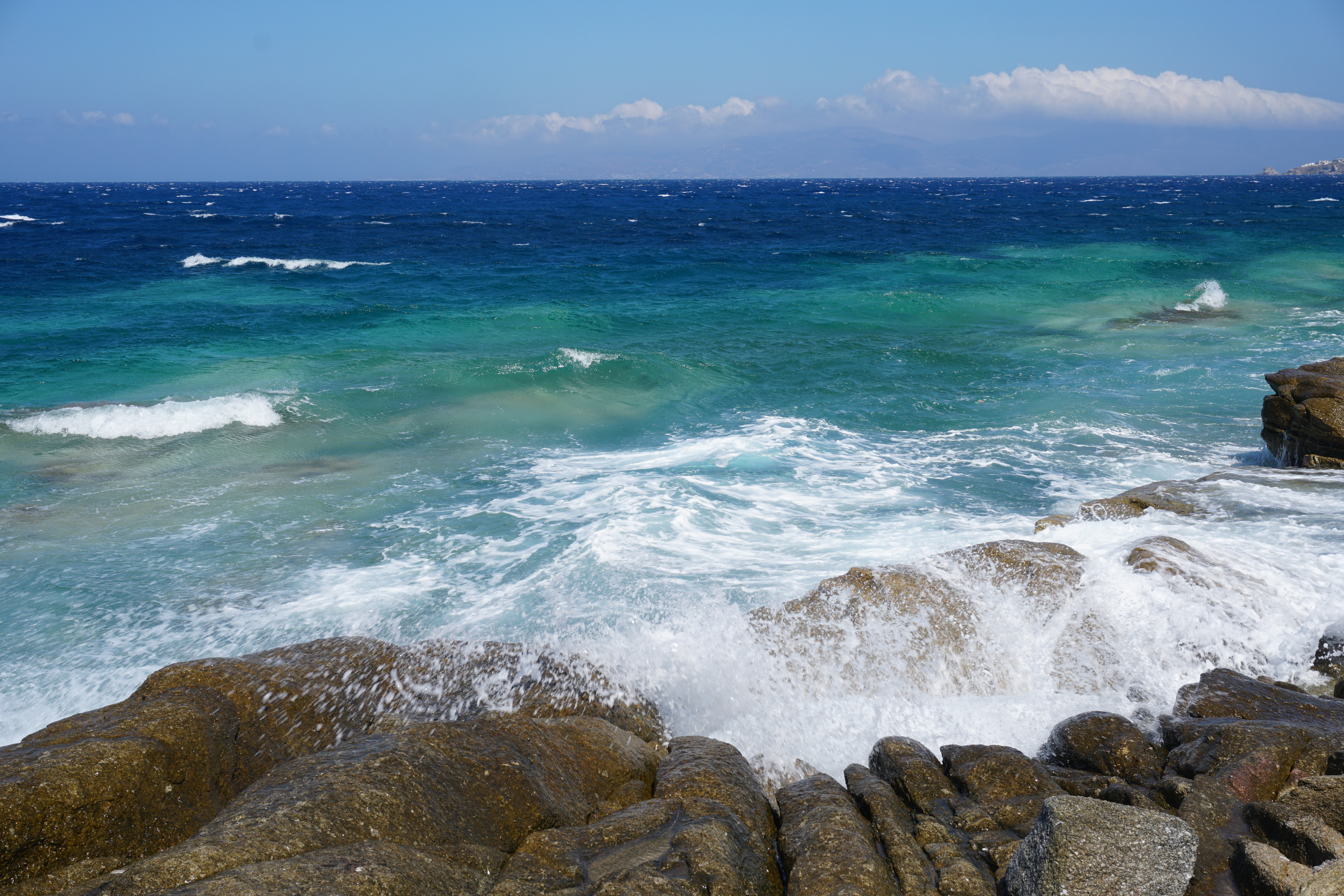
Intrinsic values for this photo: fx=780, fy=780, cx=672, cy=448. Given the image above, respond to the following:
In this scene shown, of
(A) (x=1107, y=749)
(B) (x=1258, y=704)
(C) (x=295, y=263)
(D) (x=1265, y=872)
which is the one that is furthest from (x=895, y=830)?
(C) (x=295, y=263)

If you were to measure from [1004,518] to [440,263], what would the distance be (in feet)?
104

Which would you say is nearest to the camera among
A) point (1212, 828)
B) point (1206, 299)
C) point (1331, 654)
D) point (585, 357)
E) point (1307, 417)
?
point (1212, 828)

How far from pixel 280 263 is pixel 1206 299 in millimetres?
37764

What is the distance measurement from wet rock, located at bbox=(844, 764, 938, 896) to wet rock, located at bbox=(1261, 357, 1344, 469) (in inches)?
371

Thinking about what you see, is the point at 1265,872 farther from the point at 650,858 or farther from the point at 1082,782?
the point at 650,858

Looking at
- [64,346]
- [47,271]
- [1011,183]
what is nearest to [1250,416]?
[64,346]

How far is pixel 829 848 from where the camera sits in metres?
3.90

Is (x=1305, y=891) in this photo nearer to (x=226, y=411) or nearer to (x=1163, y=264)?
(x=226, y=411)

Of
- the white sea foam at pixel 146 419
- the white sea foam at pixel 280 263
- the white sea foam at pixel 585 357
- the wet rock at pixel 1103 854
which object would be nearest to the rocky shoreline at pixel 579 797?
the wet rock at pixel 1103 854

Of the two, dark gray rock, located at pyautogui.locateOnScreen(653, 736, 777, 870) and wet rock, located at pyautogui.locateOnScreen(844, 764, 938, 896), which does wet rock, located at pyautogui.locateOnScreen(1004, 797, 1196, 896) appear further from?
dark gray rock, located at pyautogui.locateOnScreen(653, 736, 777, 870)

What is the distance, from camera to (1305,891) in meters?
3.37

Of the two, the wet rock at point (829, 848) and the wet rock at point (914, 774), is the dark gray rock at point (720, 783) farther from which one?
the wet rock at point (914, 774)

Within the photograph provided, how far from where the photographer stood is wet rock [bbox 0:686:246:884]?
3.49 m

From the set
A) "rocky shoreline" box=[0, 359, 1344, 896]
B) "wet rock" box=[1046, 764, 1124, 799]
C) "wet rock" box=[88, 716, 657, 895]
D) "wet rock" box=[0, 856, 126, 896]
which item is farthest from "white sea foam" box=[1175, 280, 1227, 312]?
"wet rock" box=[0, 856, 126, 896]
